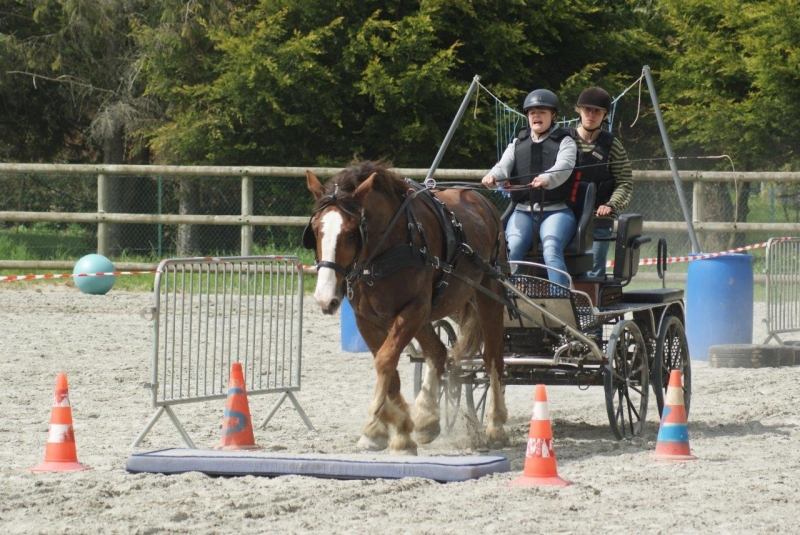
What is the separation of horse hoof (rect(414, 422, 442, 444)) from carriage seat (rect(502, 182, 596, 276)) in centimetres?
130

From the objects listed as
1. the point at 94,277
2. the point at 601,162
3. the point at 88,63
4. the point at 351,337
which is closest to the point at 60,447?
the point at 601,162

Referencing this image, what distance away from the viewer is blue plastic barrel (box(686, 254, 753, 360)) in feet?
38.0

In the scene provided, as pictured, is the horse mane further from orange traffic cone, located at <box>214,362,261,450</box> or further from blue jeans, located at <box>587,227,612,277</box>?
blue jeans, located at <box>587,227,612,277</box>

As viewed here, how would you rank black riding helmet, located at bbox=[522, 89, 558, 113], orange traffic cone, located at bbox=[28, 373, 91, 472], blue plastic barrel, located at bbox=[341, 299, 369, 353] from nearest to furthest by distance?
orange traffic cone, located at bbox=[28, 373, 91, 472], black riding helmet, located at bbox=[522, 89, 558, 113], blue plastic barrel, located at bbox=[341, 299, 369, 353]

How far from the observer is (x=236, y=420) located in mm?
6648

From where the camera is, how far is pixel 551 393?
32.3 ft

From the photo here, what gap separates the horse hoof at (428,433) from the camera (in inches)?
284

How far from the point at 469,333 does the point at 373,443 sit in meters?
1.28

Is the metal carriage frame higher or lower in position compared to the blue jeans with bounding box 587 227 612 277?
lower

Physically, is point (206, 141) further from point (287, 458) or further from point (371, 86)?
point (287, 458)

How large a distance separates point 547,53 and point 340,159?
12.9ft

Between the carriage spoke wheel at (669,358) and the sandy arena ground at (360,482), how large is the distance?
0.82 ft

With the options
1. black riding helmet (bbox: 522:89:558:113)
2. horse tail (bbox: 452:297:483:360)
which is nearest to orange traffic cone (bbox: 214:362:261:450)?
horse tail (bbox: 452:297:483:360)

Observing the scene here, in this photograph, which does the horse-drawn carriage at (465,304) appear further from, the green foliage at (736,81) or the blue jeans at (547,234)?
the green foliage at (736,81)
